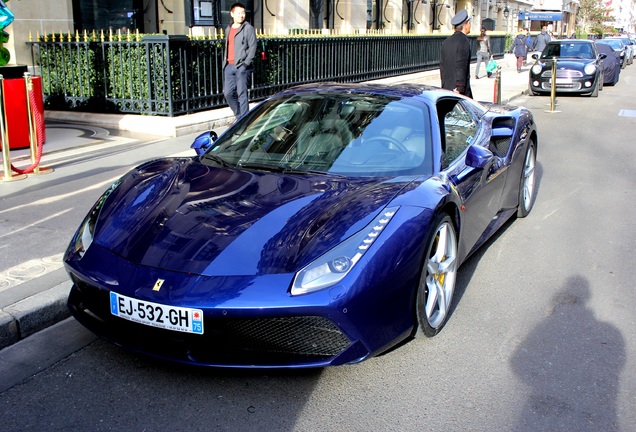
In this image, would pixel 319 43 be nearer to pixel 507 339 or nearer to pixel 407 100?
pixel 407 100

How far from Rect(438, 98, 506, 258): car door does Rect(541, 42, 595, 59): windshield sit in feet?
54.6

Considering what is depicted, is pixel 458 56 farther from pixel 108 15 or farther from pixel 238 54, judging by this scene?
pixel 108 15

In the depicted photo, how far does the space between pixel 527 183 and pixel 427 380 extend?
12.3ft

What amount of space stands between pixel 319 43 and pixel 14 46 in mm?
6896

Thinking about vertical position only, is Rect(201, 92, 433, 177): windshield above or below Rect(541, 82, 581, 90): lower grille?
above

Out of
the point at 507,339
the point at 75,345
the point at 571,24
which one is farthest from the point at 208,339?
the point at 571,24

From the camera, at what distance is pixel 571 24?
91438mm

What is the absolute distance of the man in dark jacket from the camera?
10594 millimetres

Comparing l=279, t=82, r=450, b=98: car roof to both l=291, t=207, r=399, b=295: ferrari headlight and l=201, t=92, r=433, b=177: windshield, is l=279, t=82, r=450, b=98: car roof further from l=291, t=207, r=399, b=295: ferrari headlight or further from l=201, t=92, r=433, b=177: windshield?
l=291, t=207, r=399, b=295: ferrari headlight

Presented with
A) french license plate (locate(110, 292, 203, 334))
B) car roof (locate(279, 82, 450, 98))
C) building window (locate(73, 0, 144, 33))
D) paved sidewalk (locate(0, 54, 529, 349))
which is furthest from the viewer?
building window (locate(73, 0, 144, 33))

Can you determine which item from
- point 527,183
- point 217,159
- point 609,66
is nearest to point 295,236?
point 217,159

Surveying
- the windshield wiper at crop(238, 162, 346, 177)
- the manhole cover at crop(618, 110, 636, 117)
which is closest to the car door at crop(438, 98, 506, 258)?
the windshield wiper at crop(238, 162, 346, 177)

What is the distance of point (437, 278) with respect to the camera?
3.94 metres

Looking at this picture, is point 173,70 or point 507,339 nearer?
point 507,339
